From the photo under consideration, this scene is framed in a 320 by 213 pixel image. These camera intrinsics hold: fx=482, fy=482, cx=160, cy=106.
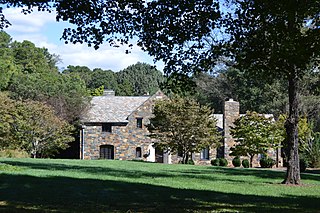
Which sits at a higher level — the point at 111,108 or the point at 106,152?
the point at 111,108

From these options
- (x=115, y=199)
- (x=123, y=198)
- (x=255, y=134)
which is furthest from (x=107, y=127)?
(x=115, y=199)

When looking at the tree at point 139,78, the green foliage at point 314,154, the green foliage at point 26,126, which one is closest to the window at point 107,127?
the green foliage at point 26,126

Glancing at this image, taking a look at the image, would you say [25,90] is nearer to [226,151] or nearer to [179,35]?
[226,151]

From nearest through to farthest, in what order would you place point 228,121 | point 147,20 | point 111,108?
point 147,20, point 228,121, point 111,108

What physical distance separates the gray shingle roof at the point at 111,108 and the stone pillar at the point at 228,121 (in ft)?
28.3

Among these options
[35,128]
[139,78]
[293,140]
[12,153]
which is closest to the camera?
[293,140]

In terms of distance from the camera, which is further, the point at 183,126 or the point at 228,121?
the point at 228,121

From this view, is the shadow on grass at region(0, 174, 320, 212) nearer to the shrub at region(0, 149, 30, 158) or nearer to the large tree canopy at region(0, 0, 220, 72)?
the large tree canopy at region(0, 0, 220, 72)

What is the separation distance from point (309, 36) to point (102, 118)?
114 ft

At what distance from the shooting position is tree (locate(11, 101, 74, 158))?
35500 millimetres

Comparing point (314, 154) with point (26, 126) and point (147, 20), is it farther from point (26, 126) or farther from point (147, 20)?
point (147, 20)

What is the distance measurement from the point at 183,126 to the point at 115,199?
76.4 ft

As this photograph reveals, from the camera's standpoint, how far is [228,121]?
137 feet

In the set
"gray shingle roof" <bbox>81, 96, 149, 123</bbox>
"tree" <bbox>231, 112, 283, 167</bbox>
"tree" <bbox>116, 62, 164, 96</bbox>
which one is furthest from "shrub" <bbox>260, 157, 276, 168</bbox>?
"tree" <bbox>116, 62, 164, 96</bbox>
